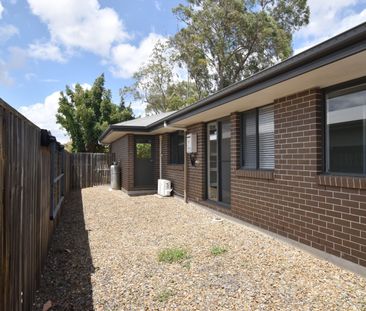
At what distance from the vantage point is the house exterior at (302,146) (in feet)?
12.5

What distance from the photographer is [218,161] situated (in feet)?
26.3

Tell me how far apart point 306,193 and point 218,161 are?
3.45 meters

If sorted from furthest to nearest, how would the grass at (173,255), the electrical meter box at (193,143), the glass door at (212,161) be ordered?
1. the electrical meter box at (193,143)
2. the glass door at (212,161)
3. the grass at (173,255)

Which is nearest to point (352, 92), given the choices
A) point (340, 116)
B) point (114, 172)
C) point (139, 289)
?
point (340, 116)

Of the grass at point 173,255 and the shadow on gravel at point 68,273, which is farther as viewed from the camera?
the grass at point 173,255

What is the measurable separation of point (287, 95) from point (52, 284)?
4372 mm

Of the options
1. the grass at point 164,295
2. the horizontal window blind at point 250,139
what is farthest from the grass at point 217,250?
the horizontal window blind at point 250,139

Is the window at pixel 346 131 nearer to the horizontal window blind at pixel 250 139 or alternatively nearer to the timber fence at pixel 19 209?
the horizontal window blind at pixel 250 139

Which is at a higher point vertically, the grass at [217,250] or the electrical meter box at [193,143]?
the electrical meter box at [193,143]

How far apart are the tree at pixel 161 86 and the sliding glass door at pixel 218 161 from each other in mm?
19737

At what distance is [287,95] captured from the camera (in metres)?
5.11

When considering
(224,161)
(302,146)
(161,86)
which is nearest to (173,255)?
(302,146)

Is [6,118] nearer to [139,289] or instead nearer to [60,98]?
[139,289]

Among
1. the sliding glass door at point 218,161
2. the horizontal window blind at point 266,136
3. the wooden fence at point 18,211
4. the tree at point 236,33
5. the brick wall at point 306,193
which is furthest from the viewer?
the tree at point 236,33
